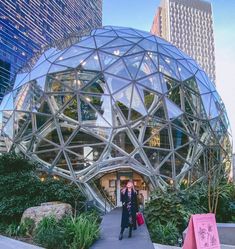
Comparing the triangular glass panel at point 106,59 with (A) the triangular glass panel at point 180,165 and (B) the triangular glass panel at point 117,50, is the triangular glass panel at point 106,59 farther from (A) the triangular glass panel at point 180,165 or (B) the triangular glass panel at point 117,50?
(A) the triangular glass panel at point 180,165

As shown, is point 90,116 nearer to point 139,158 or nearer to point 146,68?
point 139,158

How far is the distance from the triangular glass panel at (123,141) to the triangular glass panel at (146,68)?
→ 342cm


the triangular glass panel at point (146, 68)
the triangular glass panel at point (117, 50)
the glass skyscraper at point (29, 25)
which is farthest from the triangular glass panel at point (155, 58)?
the glass skyscraper at point (29, 25)

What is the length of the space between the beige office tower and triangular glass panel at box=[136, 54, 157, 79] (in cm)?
13641

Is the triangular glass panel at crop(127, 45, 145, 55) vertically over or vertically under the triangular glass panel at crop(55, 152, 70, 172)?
over

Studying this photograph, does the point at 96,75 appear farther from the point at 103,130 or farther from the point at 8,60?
the point at 8,60

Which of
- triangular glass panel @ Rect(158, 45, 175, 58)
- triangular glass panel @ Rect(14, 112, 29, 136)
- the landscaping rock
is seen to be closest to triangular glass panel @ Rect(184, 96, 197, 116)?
triangular glass panel @ Rect(158, 45, 175, 58)

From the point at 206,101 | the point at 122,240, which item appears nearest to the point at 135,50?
the point at 206,101

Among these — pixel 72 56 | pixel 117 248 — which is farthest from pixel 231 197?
pixel 72 56

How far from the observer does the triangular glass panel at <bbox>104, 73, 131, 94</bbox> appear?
1761 cm

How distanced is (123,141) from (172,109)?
3.31 meters

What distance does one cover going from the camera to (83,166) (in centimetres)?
1720

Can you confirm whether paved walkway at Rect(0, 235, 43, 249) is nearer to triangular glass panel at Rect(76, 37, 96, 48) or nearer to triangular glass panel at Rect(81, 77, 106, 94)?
triangular glass panel at Rect(81, 77, 106, 94)

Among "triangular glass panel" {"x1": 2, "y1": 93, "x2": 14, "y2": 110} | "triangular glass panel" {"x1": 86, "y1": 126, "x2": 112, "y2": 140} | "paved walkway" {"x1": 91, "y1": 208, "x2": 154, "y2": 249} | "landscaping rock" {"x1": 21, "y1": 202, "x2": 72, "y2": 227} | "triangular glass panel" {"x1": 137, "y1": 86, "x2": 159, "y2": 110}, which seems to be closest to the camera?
"paved walkway" {"x1": 91, "y1": 208, "x2": 154, "y2": 249}
